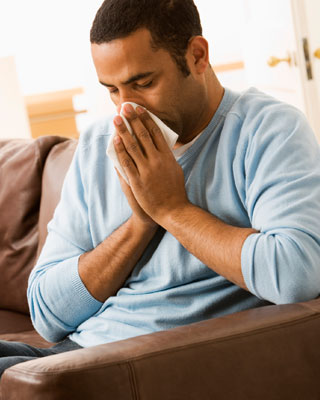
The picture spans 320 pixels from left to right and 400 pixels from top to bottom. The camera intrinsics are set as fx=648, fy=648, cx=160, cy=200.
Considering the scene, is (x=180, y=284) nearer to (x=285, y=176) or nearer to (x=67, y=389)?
(x=285, y=176)

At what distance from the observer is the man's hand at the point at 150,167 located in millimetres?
1187

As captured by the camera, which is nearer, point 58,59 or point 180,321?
point 180,321

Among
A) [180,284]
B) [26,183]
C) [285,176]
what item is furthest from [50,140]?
[285,176]

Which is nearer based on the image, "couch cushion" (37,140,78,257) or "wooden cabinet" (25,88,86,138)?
"couch cushion" (37,140,78,257)

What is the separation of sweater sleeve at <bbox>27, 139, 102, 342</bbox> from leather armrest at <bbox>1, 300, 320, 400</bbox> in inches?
17.1

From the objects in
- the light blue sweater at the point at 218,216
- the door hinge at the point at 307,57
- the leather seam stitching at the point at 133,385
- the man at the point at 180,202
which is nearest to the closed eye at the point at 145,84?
the man at the point at 180,202

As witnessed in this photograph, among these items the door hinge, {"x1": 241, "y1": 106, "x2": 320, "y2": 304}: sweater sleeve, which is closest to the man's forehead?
{"x1": 241, "y1": 106, "x2": 320, "y2": 304}: sweater sleeve

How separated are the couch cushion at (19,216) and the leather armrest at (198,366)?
925mm

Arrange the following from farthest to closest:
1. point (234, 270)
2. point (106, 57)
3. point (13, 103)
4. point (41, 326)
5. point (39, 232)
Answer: point (13, 103) → point (39, 232) → point (41, 326) → point (106, 57) → point (234, 270)

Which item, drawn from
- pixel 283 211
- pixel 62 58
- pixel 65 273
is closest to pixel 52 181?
pixel 65 273

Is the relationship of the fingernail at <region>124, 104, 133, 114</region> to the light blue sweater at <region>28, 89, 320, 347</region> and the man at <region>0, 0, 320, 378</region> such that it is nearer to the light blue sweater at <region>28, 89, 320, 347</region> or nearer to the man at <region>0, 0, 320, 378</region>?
the man at <region>0, 0, 320, 378</region>

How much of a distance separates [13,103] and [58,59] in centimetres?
131

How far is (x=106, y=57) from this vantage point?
1201 millimetres

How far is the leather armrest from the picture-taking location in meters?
0.82
